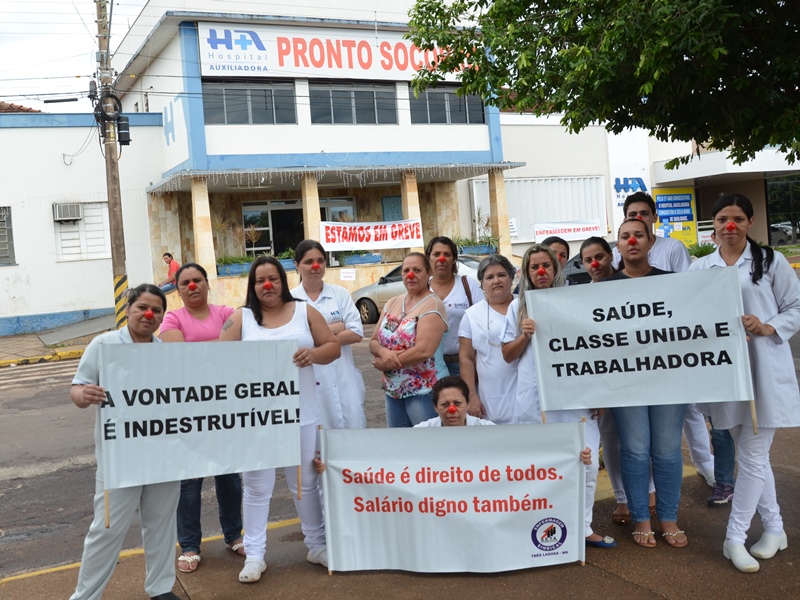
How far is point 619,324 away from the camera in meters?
4.92

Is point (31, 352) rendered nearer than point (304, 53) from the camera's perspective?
Yes

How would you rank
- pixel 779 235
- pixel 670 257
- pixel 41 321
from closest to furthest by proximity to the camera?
pixel 670 257 → pixel 41 321 → pixel 779 235

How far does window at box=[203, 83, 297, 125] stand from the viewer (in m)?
22.9

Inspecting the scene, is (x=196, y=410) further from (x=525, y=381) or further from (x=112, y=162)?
(x=112, y=162)

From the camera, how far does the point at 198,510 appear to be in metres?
5.02

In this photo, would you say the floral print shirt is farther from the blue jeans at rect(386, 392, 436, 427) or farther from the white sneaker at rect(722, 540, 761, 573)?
the white sneaker at rect(722, 540, 761, 573)

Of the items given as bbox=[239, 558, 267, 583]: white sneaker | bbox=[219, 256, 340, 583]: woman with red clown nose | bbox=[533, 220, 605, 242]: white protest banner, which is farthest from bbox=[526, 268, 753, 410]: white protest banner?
bbox=[533, 220, 605, 242]: white protest banner

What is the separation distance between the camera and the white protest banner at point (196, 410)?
4242 millimetres

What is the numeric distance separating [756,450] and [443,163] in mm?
21361

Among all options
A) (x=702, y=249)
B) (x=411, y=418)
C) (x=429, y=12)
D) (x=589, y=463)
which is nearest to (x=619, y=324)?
(x=589, y=463)

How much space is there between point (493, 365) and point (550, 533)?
1.09 metres

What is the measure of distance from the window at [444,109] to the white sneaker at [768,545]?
71.9ft

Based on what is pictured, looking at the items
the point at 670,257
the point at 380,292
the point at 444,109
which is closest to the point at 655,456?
the point at 670,257

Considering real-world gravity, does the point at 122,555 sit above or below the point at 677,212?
below
